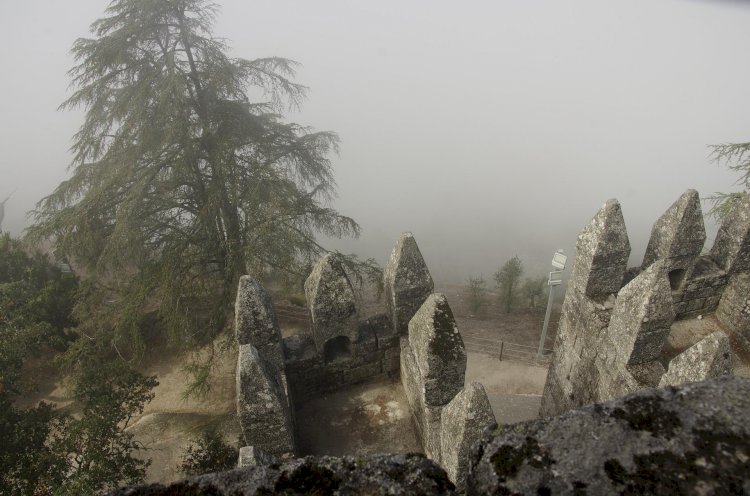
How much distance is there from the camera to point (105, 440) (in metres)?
7.96

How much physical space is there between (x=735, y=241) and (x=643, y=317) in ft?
14.4

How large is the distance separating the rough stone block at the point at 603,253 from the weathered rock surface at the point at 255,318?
5.54 metres

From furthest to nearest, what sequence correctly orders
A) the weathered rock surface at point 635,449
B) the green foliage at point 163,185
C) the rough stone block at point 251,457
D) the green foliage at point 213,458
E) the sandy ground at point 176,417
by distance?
the green foliage at point 163,185, the sandy ground at point 176,417, the green foliage at point 213,458, the rough stone block at point 251,457, the weathered rock surface at point 635,449

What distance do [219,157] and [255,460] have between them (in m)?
10.1

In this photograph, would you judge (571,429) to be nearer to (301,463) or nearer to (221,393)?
(301,463)

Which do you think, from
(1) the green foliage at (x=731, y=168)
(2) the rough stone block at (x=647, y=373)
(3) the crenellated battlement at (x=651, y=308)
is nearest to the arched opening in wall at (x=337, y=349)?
(3) the crenellated battlement at (x=651, y=308)

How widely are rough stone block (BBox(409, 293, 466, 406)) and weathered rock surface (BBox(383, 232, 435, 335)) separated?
3.88ft

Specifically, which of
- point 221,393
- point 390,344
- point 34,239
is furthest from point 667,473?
point 34,239

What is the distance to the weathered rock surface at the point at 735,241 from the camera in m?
8.41

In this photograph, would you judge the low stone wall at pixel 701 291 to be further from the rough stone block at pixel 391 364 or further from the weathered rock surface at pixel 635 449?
the weathered rock surface at pixel 635 449

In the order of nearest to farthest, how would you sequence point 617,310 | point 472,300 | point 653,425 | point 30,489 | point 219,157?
1. point 653,425
2. point 617,310
3. point 30,489
4. point 219,157
5. point 472,300

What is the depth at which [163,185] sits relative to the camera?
42.5 feet

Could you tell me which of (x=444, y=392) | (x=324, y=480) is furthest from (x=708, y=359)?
(x=324, y=480)

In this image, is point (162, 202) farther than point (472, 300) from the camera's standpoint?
No
